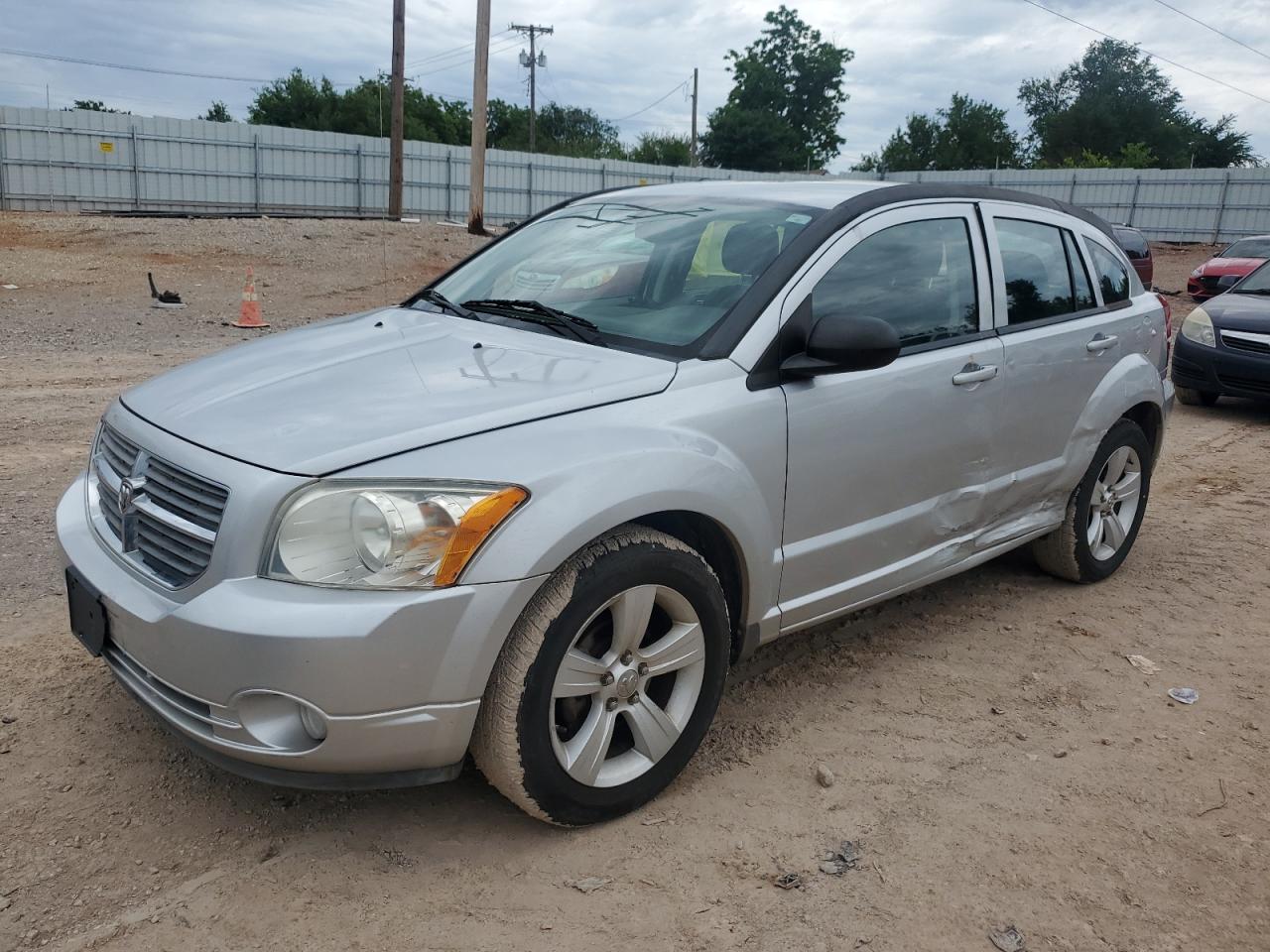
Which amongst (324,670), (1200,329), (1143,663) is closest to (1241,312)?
(1200,329)

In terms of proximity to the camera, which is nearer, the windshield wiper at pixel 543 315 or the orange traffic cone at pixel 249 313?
the windshield wiper at pixel 543 315

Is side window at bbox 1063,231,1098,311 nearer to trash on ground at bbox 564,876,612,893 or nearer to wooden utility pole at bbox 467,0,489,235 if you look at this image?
trash on ground at bbox 564,876,612,893

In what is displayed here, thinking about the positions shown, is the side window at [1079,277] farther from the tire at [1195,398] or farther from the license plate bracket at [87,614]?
the tire at [1195,398]

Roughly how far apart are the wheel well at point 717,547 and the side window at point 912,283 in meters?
0.77

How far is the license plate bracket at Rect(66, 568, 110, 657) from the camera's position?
9.01ft

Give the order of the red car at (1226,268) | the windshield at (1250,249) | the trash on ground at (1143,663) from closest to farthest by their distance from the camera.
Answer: the trash on ground at (1143,663) < the red car at (1226,268) < the windshield at (1250,249)

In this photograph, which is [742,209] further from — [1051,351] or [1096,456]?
[1096,456]

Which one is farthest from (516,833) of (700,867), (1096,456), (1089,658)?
(1096,456)

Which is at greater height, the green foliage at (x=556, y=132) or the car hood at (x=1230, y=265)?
the green foliage at (x=556, y=132)

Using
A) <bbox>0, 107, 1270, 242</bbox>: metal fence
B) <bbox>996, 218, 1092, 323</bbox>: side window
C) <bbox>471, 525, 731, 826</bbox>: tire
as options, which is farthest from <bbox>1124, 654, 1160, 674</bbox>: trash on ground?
<bbox>0, 107, 1270, 242</bbox>: metal fence

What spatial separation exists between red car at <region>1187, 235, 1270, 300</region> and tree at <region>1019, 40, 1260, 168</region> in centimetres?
4060

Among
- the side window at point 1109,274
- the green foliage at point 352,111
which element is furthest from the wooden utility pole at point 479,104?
the green foliage at point 352,111

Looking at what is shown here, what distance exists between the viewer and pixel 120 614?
2648 millimetres

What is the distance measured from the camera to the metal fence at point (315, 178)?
2523cm
